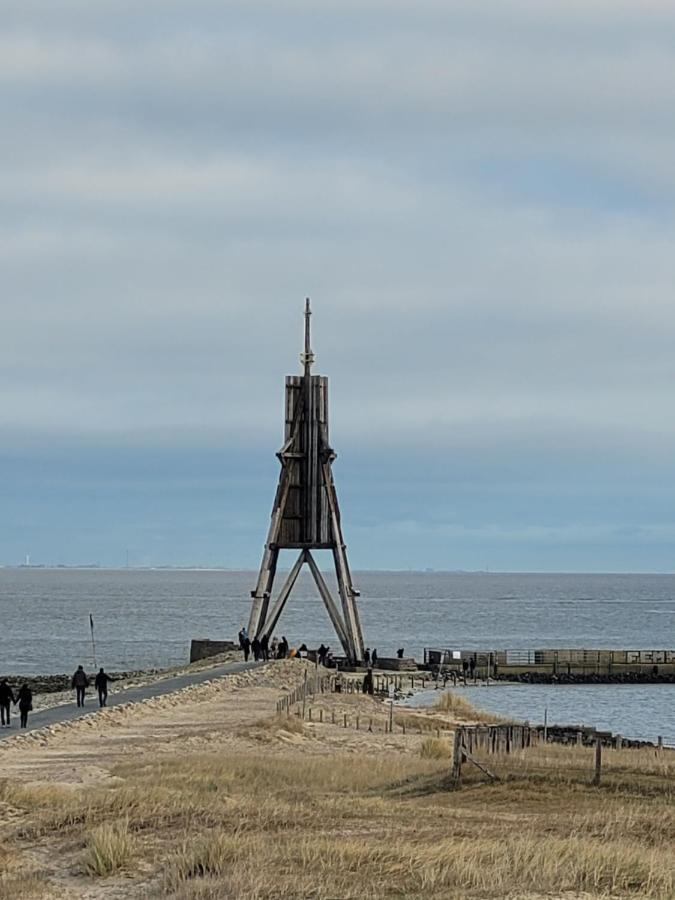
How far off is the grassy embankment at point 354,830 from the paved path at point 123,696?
746 cm

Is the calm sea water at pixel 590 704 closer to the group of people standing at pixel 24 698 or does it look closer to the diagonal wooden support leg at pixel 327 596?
the diagonal wooden support leg at pixel 327 596

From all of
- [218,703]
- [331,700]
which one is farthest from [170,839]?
[331,700]

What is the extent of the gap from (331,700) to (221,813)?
24839 mm

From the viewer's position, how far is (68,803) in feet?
67.9

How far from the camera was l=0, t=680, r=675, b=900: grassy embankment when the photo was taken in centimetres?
1596

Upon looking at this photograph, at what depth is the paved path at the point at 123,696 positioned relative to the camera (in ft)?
110

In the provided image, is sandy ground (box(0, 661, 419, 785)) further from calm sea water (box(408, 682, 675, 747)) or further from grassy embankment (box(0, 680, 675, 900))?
calm sea water (box(408, 682, 675, 747))

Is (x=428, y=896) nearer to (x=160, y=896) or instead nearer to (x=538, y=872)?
(x=538, y=872)

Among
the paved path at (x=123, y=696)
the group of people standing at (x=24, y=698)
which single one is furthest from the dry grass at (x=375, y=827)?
the paved path at (x=123, y=696)

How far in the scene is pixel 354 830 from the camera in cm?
1894

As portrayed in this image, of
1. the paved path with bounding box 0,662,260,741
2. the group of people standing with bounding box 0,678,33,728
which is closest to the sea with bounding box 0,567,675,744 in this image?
the paved path with bounding box 0,662,260,741

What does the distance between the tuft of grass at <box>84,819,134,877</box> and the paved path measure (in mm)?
12757

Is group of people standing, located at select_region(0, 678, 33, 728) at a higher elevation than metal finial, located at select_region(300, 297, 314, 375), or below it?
below

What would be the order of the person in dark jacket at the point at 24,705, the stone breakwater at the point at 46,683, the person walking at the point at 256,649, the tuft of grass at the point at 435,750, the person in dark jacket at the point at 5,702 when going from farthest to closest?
the stone breakwater at the point at 46,683 < the person walking at the point at 256,649 < the person in dark jacket at the point at 5,702 < the person in dark jacket at the point at 24,705 < the tuft of grass at the point at 435,750
